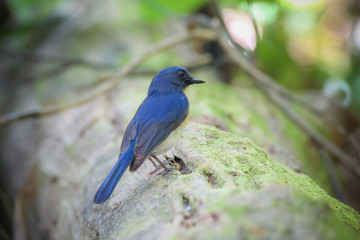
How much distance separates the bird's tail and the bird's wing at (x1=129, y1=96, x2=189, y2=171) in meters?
0.04

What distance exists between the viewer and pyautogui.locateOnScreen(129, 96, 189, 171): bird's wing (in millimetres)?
2244

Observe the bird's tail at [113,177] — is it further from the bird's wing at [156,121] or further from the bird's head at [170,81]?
the bird's head at [170,81]

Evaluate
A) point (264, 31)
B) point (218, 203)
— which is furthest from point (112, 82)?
point (264, 31)

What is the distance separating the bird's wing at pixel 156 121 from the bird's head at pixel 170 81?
0.21 meters

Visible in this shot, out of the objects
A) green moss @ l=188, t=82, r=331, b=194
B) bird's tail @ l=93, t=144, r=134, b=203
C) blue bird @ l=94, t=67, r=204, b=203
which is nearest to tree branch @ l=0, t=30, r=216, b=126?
green moss @ l=188, t=82, r=331, b=194

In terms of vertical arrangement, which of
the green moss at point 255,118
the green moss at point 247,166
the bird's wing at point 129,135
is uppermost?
the bird's wing at point 129,135

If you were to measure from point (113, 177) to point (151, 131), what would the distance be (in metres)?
0.46

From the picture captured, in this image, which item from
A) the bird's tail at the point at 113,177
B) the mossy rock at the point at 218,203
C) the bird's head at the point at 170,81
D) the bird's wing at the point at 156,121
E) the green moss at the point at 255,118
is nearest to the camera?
the mossy rock at the point at 218,203

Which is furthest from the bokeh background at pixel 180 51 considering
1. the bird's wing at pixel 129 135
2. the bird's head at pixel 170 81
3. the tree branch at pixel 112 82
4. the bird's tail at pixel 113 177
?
the bird's tail at pixel 113 177

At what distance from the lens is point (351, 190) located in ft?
11.9

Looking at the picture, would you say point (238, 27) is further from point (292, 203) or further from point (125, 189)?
point (292, 203)

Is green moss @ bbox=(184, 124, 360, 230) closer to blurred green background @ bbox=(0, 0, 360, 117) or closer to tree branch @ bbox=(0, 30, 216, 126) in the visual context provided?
tree branch @ bbox=(0, 30, 216, 126)

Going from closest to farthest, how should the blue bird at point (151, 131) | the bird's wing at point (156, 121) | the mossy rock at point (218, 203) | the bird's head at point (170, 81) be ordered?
the mossy rock at point (218, 203)
the blue bird at point (151, 131)
the bird's wing at point (156, 121)
the bird's head at point (170, 81)

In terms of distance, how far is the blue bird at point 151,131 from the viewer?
209 cm
